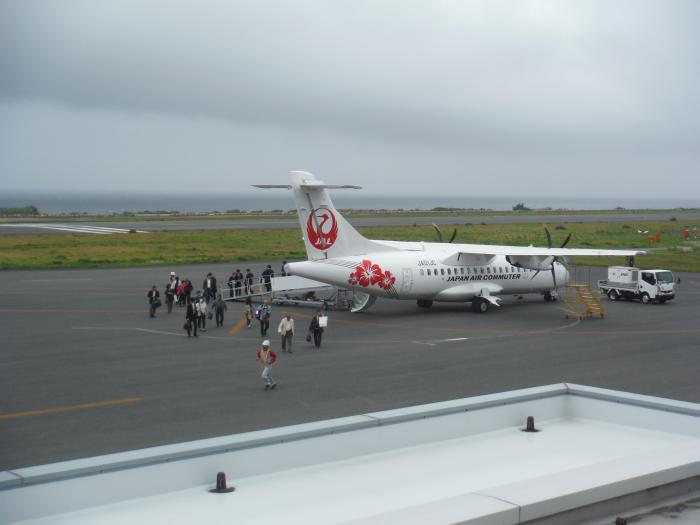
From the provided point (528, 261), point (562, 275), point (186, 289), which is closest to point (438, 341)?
point (528, 261)

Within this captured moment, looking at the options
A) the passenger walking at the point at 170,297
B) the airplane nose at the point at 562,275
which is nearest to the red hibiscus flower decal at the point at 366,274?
the passenger walking at the point at 170,297

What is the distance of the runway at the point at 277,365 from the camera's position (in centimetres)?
2103

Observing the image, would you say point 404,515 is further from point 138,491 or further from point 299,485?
point 138,491

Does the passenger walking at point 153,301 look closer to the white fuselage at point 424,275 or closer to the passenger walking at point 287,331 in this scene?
the white fuselage at point 424,275

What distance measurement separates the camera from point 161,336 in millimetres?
35062

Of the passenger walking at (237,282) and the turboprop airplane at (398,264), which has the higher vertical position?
the turboprop airplane at (398,264)

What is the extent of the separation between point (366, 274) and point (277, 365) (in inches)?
450

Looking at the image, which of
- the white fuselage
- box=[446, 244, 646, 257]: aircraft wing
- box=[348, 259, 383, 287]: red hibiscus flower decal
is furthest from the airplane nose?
box=[348, 259, 383, 287]: red hibiscus flower decal

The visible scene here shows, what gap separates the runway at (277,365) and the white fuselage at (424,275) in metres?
1.35

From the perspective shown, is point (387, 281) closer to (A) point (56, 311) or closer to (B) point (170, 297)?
(B) point (170, 297)

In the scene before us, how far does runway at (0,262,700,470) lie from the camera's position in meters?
21.0

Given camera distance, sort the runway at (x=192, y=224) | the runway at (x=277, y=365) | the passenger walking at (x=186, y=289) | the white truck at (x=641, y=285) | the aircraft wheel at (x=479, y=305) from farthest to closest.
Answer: the runway at (x=192, y=224), the white truck at (x=641, y=285), the aircraft wheel at (x=479, y=305), the passenger walking at (x=186, y=289), the runway at (x=277, y=365)

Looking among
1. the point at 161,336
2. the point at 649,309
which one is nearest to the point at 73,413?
the point at 161,336

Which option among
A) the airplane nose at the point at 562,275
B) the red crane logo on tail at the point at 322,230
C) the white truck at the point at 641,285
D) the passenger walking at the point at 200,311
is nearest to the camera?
the passenger walking at the point at 200,311
